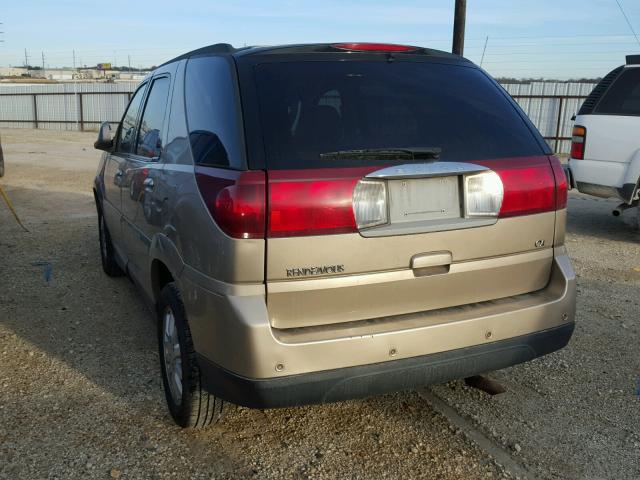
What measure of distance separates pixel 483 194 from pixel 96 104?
28383 millimetres

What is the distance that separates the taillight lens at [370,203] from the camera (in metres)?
2.45

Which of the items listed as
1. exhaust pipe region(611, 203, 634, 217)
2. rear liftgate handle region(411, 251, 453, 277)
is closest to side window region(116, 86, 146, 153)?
rear liftgate handle region(411, 251, 453, 277)

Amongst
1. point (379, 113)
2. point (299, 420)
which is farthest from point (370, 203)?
point (299, 420)

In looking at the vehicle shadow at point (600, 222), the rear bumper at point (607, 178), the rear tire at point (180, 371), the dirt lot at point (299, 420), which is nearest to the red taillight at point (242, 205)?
the rear tire at point (180, 371)

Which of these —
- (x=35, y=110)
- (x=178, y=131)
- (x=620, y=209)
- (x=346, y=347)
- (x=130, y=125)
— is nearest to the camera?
(x=346, y=347)

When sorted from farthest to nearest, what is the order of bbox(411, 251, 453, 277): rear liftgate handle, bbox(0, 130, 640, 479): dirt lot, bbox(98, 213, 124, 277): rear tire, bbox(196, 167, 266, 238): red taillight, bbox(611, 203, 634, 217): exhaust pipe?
bbox(611, 203, 634, 217): exhaust pipe → bbox(98, 213, 124, 277): rear tire → bbox(0, 130, 640, 479): dirt lot → bbox(411, 251, 453, 277): rear liftgate handle → bbox(196, 167, 266, 238): red taillight

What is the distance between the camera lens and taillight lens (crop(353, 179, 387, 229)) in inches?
96.6

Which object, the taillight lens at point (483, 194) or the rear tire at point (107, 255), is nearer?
the taillight lens at point (483, 194)

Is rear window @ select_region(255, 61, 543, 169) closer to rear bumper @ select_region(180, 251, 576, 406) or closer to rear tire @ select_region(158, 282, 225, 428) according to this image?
rear bumper @ select_region(180, 251, 576, 406)

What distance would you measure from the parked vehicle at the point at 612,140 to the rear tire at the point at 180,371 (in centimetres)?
565

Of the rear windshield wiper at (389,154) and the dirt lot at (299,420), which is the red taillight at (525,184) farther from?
the dirt lot at (299,420)

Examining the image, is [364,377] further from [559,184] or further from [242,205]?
[559,184]

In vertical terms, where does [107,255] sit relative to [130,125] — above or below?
below

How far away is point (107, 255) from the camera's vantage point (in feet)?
18.2
